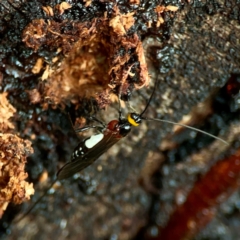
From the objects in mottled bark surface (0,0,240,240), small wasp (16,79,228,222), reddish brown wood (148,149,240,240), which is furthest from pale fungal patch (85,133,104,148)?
reddish brown wood (148,149,240,240)

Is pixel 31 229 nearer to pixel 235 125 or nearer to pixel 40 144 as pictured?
pixel 40 144

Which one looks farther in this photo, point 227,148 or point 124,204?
point 124,204

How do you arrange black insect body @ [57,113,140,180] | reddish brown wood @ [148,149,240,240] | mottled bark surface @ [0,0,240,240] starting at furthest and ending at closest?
reddish brown wood @ [148,149,240,240], black insect body @ [57,113,140,180], mottled bark surface @ [0,0,240,240]

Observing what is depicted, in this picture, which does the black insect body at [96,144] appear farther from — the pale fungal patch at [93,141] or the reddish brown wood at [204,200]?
the reddish brown wood at [204,200]

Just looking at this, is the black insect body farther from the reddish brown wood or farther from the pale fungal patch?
the reddish brown wood

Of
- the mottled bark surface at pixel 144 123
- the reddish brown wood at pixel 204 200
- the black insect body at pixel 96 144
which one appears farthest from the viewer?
the reddish brown wood at pixel 204 200

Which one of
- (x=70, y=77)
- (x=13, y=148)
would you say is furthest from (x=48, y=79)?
(x=13, y=148)

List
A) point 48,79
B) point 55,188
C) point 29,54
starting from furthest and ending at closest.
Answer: point 55,188
point 48,79
point 29,54

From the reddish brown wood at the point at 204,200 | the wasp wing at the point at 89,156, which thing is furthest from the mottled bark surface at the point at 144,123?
the wasp wing at the point at 89,156
